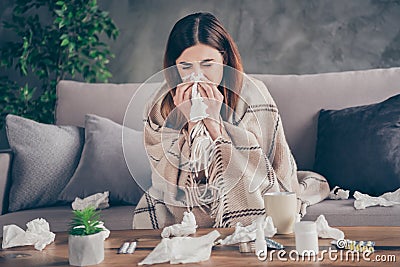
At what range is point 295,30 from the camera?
10.2ft

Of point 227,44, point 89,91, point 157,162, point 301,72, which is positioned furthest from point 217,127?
point 301,72

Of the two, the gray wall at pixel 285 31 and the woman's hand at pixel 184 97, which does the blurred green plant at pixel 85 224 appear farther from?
the gray wall at pixel 285 31

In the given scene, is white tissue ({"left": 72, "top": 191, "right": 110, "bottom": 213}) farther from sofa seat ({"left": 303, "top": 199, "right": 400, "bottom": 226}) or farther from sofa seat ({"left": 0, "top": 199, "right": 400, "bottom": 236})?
sofa seat ({"left": 303, "top": 199, "right": 400, "bottom": 226})

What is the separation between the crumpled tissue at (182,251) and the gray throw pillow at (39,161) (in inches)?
45.7

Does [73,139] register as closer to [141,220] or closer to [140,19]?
[141,220]

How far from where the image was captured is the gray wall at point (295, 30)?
3033 mm

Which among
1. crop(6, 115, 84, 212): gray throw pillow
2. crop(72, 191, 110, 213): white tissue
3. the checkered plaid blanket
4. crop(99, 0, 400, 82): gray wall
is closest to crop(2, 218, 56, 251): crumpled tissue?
the checkered plaid blanket

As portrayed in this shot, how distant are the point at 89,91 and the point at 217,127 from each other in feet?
4.00

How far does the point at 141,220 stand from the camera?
5.81ft

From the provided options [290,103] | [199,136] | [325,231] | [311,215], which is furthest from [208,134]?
[290,103]

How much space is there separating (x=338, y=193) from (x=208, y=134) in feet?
2.75

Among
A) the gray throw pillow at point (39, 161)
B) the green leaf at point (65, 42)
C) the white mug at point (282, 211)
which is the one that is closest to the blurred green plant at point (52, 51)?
the green leaf at point (65, 42)

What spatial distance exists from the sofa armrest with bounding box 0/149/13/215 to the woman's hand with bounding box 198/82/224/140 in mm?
1108

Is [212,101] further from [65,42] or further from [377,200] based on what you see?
[65,42]
